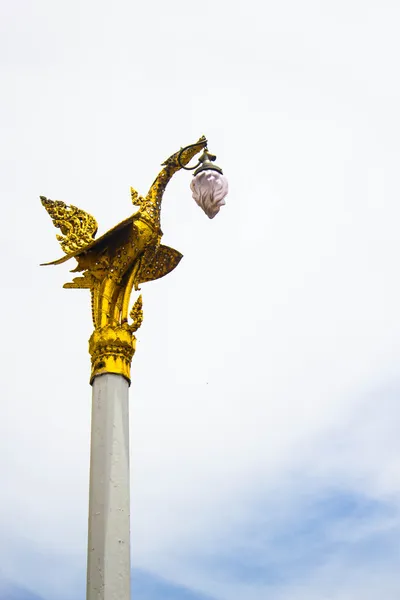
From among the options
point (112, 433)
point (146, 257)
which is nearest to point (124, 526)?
point (112, 433)

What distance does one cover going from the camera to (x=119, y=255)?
1205 cm

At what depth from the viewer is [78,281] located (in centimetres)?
1214

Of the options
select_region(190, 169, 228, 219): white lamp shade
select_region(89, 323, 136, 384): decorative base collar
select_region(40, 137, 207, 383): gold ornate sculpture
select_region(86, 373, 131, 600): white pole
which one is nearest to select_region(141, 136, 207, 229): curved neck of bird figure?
select_region(40, 137, 207, 383): gold ornate sculpture

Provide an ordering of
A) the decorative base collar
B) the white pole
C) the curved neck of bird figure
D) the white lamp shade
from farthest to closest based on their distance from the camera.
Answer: the curved neck of bird figure, the white lamp shade, the decorative base collar, the white pole

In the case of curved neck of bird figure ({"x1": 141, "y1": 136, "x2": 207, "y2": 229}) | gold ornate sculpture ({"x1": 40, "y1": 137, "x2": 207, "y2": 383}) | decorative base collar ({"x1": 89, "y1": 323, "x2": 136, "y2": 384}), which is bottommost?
decorative base collar ({"x1": 89, "y1": 323, "x2": 136, "y2": 384})

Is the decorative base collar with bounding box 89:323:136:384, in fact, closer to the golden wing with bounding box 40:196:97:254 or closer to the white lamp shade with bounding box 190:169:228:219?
the golden wing with bounding box 40:196:97:254

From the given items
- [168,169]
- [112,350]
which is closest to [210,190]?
[168,169]

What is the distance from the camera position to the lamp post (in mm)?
9883

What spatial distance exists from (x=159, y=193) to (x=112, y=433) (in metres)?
3.72

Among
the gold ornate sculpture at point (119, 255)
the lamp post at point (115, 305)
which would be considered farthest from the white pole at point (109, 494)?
the gold ornate sculpture at point (119, 255)

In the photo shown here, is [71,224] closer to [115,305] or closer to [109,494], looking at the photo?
[115,305]

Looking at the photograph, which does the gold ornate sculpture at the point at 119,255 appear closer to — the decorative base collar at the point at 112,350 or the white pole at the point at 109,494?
the decorative base collar at the point at 112,350

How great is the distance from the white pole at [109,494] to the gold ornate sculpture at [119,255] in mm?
788

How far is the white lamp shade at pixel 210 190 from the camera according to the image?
11.9 meters
